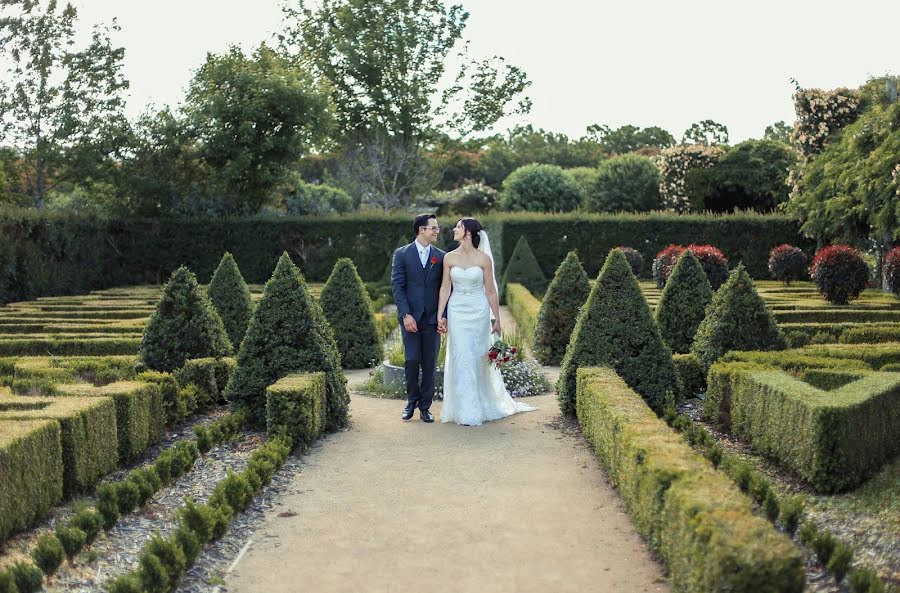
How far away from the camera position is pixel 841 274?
17.5 metres

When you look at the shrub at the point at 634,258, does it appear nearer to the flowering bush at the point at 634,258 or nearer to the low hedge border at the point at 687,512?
the flowering bush at the point at 634,258

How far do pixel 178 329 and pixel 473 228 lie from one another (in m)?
3.22

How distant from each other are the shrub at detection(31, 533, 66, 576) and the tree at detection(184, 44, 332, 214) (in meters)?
25.1

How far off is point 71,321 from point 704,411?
393 inches

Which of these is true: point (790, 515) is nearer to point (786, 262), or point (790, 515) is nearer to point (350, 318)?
point (350, 318)

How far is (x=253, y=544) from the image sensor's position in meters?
5.73

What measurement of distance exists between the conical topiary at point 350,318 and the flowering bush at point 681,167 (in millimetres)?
28835

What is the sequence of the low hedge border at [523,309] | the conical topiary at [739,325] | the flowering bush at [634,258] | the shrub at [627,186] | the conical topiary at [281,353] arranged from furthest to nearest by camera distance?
the shrub at [627,186]
the flowering bush at [634,258]
the low hedge border at [523,309]
the conical topiary at [739,325]
the conical topiary at [281,353]

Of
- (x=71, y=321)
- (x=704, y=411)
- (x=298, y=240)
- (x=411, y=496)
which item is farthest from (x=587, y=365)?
(x=298, y=240)

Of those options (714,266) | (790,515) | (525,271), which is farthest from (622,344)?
(525,271)

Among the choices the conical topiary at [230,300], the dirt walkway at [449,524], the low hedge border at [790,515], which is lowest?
the dirt walkway at [449,524]

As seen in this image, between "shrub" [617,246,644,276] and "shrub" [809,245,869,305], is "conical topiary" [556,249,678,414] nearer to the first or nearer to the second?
"shrub" [809,245,869,305]

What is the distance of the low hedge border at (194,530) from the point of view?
15.7ft

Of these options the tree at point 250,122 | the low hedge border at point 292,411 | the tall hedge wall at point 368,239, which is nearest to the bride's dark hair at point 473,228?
the low hedge border at point 292,411
